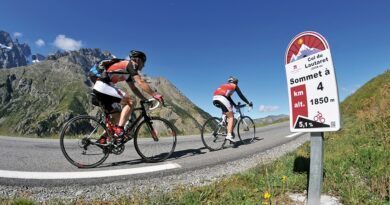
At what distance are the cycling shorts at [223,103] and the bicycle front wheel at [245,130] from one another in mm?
1408

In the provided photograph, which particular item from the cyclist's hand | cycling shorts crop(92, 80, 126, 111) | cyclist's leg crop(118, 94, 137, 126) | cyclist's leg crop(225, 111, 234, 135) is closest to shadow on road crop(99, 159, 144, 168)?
cyclist's leg crop(118, 94, 137, 126)

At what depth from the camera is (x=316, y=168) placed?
9.73ft

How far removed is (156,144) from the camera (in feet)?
22.4

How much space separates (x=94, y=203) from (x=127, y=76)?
3.27 meters

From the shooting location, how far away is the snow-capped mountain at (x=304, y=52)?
295cm

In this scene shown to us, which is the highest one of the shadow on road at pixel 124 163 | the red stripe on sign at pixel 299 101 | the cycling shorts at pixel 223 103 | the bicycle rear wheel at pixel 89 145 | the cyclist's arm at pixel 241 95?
the cyclist's arm at pixel 241 95

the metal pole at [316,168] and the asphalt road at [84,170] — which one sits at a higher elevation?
the metal pole at [316,168]

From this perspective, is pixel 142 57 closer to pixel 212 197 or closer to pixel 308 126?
pixel 212 197

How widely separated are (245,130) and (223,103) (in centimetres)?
232

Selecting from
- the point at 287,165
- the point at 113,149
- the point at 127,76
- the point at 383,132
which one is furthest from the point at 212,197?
the point at 383,132

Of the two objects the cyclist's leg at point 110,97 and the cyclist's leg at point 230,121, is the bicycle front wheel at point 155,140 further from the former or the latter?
the cyclist's leg at point 230,121

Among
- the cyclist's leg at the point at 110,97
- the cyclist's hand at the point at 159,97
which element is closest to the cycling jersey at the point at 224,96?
the cyclist's hand at the point at 159,97

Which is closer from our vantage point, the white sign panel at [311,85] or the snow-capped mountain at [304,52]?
the white sign panel at [311,85]

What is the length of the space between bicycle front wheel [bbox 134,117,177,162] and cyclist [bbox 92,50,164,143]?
1.76 feet
